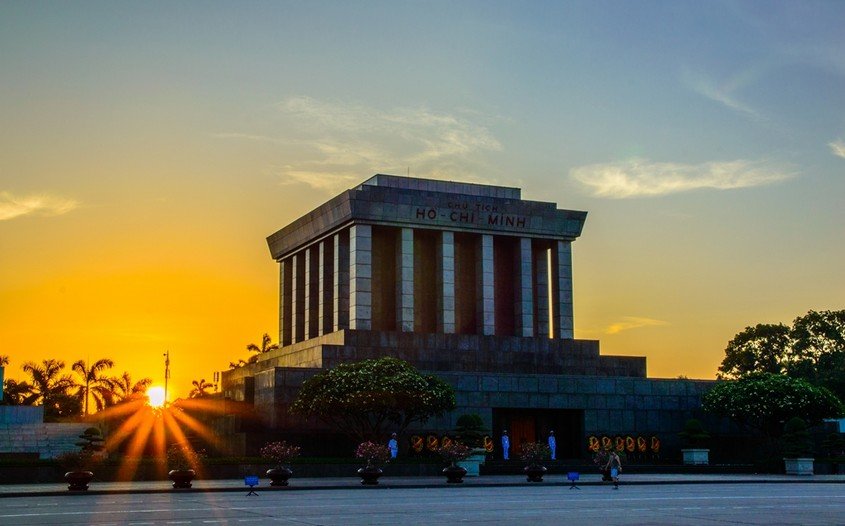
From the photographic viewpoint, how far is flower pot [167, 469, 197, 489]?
43.8 metres

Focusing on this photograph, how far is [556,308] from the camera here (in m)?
78.8

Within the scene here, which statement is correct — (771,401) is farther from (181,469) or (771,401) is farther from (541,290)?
(181,469)

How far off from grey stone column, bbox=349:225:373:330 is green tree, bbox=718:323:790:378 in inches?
2152

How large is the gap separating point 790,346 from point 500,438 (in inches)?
2171

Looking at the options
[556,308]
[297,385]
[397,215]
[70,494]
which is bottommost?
[70,494]

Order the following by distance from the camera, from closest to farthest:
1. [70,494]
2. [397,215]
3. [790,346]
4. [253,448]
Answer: [70,494] → [253,448] → [397,215] → [790,346]

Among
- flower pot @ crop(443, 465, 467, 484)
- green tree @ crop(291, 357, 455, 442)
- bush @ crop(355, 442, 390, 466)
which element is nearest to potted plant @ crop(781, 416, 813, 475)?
green tree @ crop(291, 357, 455, 442)

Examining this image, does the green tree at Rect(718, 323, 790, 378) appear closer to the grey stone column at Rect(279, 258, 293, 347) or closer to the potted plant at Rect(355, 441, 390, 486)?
the grey stone column at Rect(279, 258, 293, 347)

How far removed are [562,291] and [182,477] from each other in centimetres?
4072

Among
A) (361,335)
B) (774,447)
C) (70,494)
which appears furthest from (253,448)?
(774,447)

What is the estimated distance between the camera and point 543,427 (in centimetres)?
7012

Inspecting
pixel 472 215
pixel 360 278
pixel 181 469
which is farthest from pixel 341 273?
pixel 181 469

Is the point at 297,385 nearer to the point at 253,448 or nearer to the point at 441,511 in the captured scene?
the point at 253,448

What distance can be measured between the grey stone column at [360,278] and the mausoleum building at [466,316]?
0.29 ft
